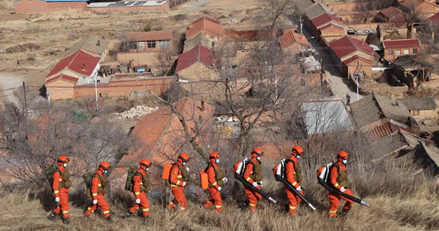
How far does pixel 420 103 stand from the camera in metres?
26.8

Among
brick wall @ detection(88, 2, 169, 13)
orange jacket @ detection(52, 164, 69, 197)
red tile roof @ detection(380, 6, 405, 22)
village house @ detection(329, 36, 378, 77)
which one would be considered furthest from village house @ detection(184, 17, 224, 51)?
orange jacket @ detection(52, 164, 69, 197)

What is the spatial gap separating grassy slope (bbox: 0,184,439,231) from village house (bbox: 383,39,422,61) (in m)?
29.3

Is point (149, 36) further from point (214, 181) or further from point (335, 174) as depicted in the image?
point (335, 174)

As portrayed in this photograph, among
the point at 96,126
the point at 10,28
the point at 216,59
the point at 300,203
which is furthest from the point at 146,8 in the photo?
the point at 300,203

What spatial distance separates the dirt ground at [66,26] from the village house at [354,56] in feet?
59.1

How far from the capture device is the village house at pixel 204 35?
38969 millimetres

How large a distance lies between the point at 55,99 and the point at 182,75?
8440 millimetres

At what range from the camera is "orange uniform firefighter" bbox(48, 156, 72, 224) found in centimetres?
879

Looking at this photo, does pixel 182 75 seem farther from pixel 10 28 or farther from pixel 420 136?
pixel 10 28

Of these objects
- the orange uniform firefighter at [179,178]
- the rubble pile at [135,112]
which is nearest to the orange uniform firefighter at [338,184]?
the orange uniform firefighter at [179,178]

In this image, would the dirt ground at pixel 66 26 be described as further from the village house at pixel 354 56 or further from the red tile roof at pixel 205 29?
the village house at pixel 354 56

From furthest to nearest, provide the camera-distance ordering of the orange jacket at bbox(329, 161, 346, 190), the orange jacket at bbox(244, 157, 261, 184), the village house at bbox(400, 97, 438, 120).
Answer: the village house at bbox(400, 97, 438, 120)
the orange jacket at bbox(244, 157, 261, 184)
the orange jacket at bbox(329, 161, 346, 190)

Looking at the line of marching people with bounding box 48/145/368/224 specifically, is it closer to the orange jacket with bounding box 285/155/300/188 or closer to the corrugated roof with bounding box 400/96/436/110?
the orange jacket with bounding box 285/155/300/188

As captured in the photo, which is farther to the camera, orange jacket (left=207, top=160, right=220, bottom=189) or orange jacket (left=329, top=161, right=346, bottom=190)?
orange jacket (left=207, top=160, right=220, bottom=189)
